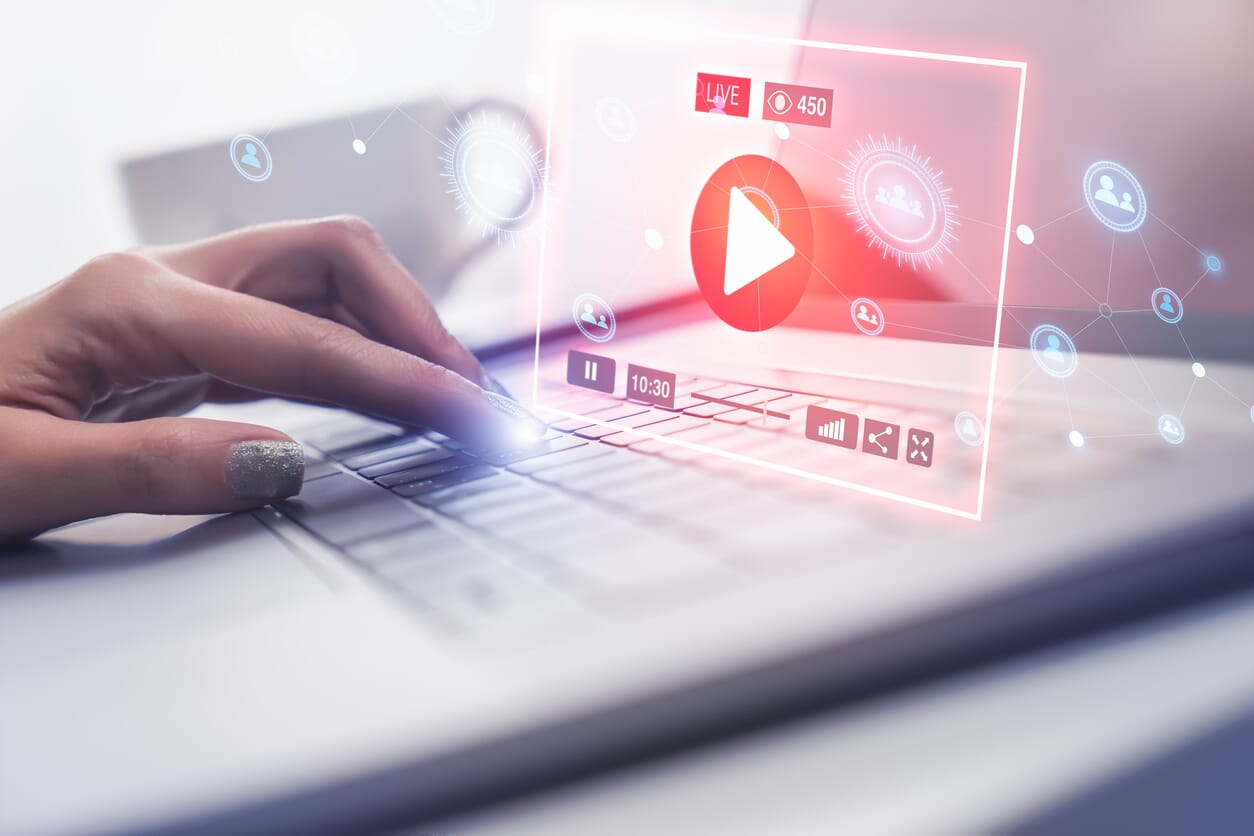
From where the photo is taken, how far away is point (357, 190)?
679 mm

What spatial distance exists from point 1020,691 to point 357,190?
0.54m

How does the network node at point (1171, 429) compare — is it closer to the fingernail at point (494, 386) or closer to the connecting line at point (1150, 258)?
the connecting line at point (1150, 258)

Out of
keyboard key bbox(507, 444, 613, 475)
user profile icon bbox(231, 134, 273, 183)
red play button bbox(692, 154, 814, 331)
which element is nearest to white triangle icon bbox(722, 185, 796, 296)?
red play button bbox(692, 154, 814, 331)

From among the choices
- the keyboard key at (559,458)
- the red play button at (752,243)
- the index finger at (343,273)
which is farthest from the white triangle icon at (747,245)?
the index finger at (343,273)

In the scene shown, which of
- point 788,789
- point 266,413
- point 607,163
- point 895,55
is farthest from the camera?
point 266,413

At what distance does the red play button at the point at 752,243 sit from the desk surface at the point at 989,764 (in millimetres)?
204

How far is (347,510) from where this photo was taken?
48 cm

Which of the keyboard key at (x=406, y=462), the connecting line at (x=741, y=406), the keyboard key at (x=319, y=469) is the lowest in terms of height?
the keyboard key at (x=319, y=469)

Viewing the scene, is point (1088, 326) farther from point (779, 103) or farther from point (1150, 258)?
point (779, 103)

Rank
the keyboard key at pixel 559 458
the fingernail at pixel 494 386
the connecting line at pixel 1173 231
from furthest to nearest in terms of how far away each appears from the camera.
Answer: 1. the fingernail at pixel 494 386
2. the keyboard key at pixel 559 458
3. the connecting line at pixel 1173 231

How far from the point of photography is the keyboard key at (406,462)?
0.53 m

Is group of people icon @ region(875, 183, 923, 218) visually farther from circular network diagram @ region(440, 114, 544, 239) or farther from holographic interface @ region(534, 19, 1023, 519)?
circular network diagram @ region(440, 114, 544, 239)

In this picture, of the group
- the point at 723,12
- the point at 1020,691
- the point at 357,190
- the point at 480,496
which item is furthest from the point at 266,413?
the point at 1020,691

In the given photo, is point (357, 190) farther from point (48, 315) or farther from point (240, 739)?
point (240, 739)
